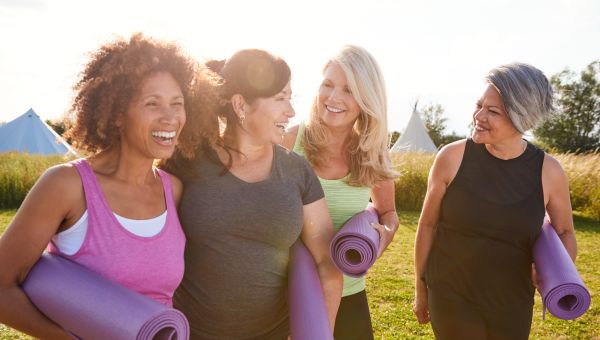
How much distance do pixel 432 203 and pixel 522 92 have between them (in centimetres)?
76

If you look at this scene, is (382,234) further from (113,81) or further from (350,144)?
(113,81)

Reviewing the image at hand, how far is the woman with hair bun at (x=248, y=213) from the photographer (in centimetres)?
182

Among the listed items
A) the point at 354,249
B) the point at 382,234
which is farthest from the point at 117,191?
the point at 382,234

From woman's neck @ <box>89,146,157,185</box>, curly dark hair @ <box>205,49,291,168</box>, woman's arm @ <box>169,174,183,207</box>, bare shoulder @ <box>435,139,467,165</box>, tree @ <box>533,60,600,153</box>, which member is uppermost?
curly dark hair @ <box>205,49,291,168</box>

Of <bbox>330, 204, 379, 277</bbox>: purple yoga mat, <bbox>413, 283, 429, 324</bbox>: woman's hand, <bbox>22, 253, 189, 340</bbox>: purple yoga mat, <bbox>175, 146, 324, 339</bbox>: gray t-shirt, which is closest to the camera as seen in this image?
<bbox>22, 253, 189, 340</bbox>: purple yoga mat

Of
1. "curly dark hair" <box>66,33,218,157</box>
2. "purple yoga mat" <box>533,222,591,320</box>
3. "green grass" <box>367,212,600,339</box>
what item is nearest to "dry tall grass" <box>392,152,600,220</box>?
"green grass" <box>367,212,600,339</box>

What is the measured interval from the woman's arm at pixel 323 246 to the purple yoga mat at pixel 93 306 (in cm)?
73

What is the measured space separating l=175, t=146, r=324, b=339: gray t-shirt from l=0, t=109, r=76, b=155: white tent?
18490 millimetres

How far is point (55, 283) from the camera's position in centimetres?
145

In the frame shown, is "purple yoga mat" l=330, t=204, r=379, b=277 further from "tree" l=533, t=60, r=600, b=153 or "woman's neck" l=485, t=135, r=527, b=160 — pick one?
"tree" l=533, t=60, r=600, b=153

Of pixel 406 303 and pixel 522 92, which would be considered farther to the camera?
pixel 406 303

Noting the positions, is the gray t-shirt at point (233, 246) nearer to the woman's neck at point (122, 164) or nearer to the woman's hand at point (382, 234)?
the woman's neck at point (122, 164)

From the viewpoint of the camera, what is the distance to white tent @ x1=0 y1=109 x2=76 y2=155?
1822 cm

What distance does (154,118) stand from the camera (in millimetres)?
1706
